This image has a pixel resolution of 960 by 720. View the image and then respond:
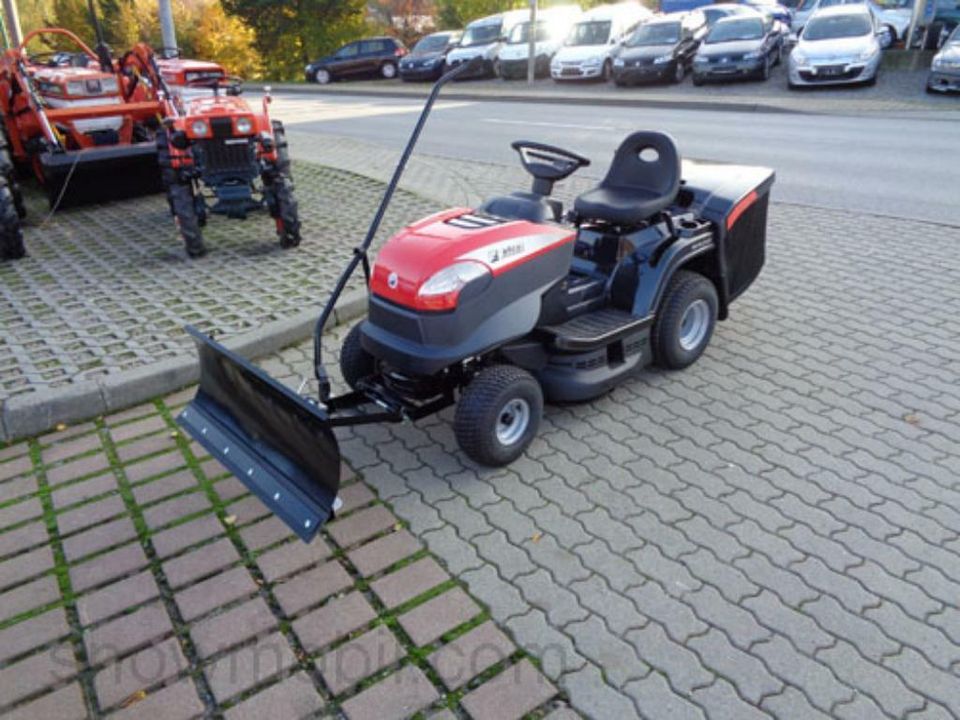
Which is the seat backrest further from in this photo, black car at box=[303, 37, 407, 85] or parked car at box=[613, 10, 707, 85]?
black car at box=[303, 37, 407, 85]

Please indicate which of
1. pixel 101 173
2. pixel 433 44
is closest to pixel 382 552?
pixel 101 173

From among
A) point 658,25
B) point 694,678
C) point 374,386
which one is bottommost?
point 694,678

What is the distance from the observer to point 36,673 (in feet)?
8.07

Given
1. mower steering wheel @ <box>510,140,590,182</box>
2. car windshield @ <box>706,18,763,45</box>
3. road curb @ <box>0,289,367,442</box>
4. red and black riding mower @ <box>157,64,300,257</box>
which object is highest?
car windshield @ <box>706,18,763,45</box>

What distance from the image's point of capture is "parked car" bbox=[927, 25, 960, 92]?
14.4 metres

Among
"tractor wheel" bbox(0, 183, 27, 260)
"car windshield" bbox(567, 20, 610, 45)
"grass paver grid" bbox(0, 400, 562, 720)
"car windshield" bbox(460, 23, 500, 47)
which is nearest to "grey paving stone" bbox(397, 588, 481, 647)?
"grass paver grid" bbox(0, 400, 562, 720)

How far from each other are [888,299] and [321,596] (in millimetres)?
4401

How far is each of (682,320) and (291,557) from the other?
7.99ft

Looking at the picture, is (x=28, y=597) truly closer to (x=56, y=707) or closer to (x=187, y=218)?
(x=56, y=707)

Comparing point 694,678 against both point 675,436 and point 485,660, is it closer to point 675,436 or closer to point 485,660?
point 485,660

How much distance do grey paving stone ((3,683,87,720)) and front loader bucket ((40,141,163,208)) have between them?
601 cm

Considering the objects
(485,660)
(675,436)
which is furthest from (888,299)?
(485,660)

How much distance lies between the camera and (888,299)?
525 centimetres

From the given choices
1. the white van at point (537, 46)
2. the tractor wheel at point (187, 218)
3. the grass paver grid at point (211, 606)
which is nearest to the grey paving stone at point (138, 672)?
the grass paver grid at point (211, 606)
